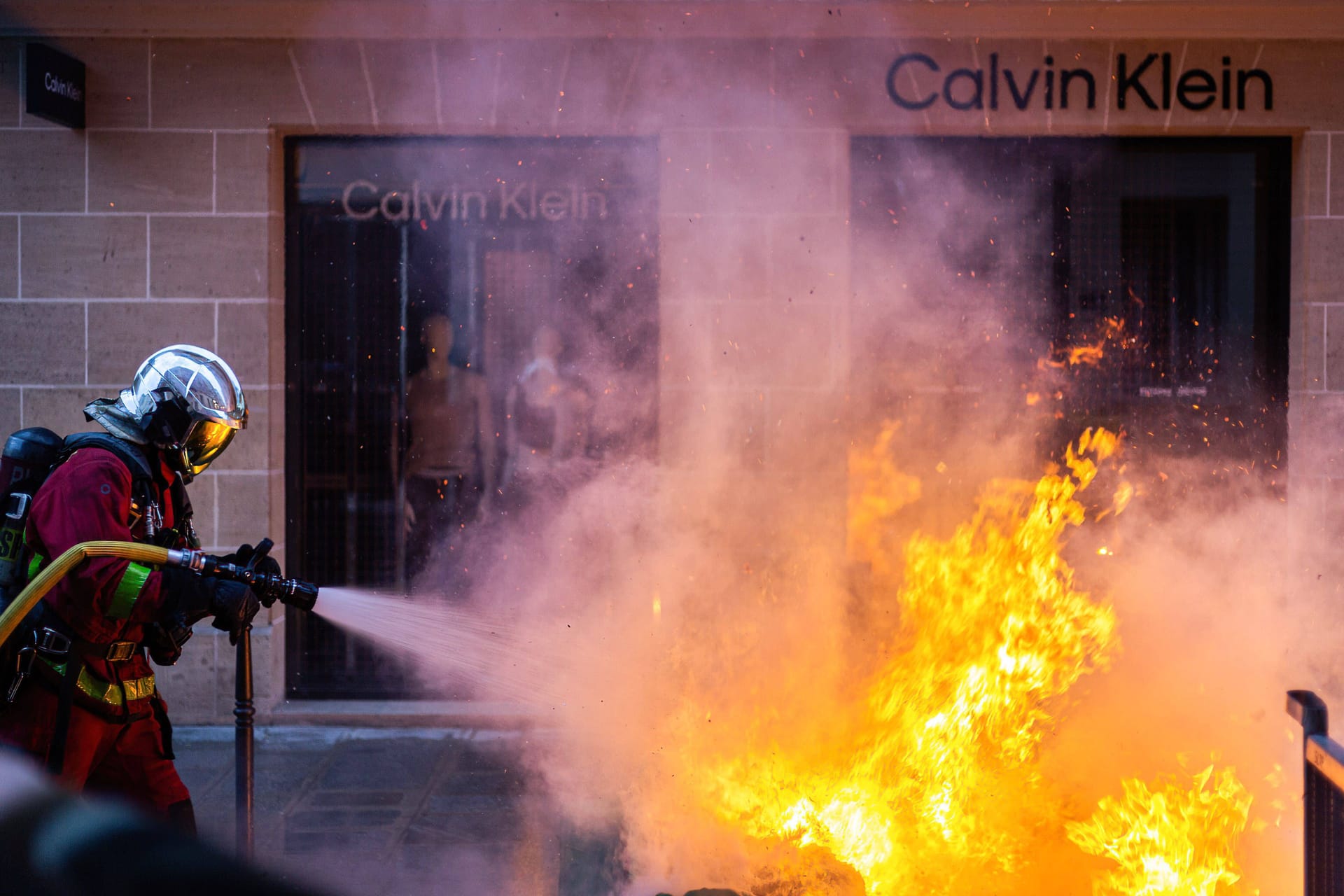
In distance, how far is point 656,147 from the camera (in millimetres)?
6094

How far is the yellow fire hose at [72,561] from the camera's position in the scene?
8.66ft

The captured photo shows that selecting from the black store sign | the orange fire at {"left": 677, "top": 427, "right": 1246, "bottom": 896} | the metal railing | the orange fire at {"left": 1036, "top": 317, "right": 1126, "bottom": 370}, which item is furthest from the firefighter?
the orange fire at {"left": 1036, "top": 317, "right": 1126, "bottom": 370}

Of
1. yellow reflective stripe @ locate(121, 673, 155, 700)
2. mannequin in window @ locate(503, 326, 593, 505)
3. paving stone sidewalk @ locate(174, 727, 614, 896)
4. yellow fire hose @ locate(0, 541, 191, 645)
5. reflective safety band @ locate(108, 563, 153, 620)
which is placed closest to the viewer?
yellow fire hose @ locate(0, 541, 191, 645)

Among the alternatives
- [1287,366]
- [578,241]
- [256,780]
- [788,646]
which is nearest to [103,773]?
[256,780]

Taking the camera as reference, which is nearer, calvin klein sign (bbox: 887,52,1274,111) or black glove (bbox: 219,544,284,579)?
black glove (bbox: 219,544,284,579)

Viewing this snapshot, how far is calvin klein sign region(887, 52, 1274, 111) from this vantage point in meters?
5.96

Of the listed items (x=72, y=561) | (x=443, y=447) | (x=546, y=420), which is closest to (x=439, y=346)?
(x=443, y=447)

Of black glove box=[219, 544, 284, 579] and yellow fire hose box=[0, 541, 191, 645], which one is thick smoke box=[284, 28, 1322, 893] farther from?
yellow fire hose box=[0, 541, 191, 645]

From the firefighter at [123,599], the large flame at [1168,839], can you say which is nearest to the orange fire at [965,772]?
the large flame at [1168,839]

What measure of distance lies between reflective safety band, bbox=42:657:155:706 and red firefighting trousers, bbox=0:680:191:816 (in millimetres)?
46

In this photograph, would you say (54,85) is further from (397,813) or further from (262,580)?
(397,813)

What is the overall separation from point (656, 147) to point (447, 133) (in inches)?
47.1

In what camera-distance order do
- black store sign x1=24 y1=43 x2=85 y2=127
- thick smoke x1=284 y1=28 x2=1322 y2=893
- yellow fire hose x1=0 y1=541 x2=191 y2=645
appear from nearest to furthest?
yellow fire hose x1=0 y1=541 x2=191 y2=645 → thick smoke x1=284 y1=28 x2=1322 y2=893 → black store sign x1=24 y1=43 x2=85 y2=127

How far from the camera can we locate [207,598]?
2.94 m
